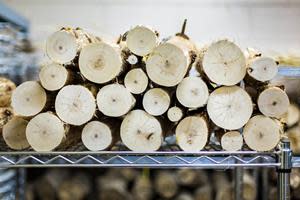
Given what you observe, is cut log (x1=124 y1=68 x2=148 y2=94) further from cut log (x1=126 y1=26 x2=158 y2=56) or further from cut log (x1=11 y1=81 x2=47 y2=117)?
cut log (x1=11 y1=81 x2=47 y2=117)

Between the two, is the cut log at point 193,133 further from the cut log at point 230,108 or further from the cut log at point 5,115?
the cut log at point 5,115

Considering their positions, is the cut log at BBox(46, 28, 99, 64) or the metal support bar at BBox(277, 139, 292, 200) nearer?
the cut log at BBox(46, 28, 99, 64)

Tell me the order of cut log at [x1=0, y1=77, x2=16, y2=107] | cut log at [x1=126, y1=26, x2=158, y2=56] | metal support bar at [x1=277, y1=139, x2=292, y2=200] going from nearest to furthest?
cut log at [x1=126, y1=26, x2=158, y2=56] < metal support bar at [x1=277, y1=139, x2=292, y2=200] < cut log at [x1=0, y1=77, x2=16, y2=107]

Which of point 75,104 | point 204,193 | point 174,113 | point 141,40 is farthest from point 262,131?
point 204,193

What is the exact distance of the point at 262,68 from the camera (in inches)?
62.6

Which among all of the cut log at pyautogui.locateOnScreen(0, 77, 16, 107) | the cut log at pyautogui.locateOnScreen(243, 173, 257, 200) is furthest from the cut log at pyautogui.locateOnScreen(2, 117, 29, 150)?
the cut log at pyautogui.locateOnScreen(243, 173, 257, 200)

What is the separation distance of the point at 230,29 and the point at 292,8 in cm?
41

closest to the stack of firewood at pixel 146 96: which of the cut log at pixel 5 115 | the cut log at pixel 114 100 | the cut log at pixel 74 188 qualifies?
the cut log at pixel 114 100

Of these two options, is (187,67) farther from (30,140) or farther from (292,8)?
(292,8)

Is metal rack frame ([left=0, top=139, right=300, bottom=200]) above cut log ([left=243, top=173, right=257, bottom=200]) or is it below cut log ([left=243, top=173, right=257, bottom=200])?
above

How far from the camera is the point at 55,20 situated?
2695 mm

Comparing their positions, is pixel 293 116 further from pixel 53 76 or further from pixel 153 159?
pixel 53 76

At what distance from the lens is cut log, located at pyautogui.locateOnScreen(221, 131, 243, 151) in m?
1.62

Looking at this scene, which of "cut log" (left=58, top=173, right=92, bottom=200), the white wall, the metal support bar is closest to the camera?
the metal support bar
